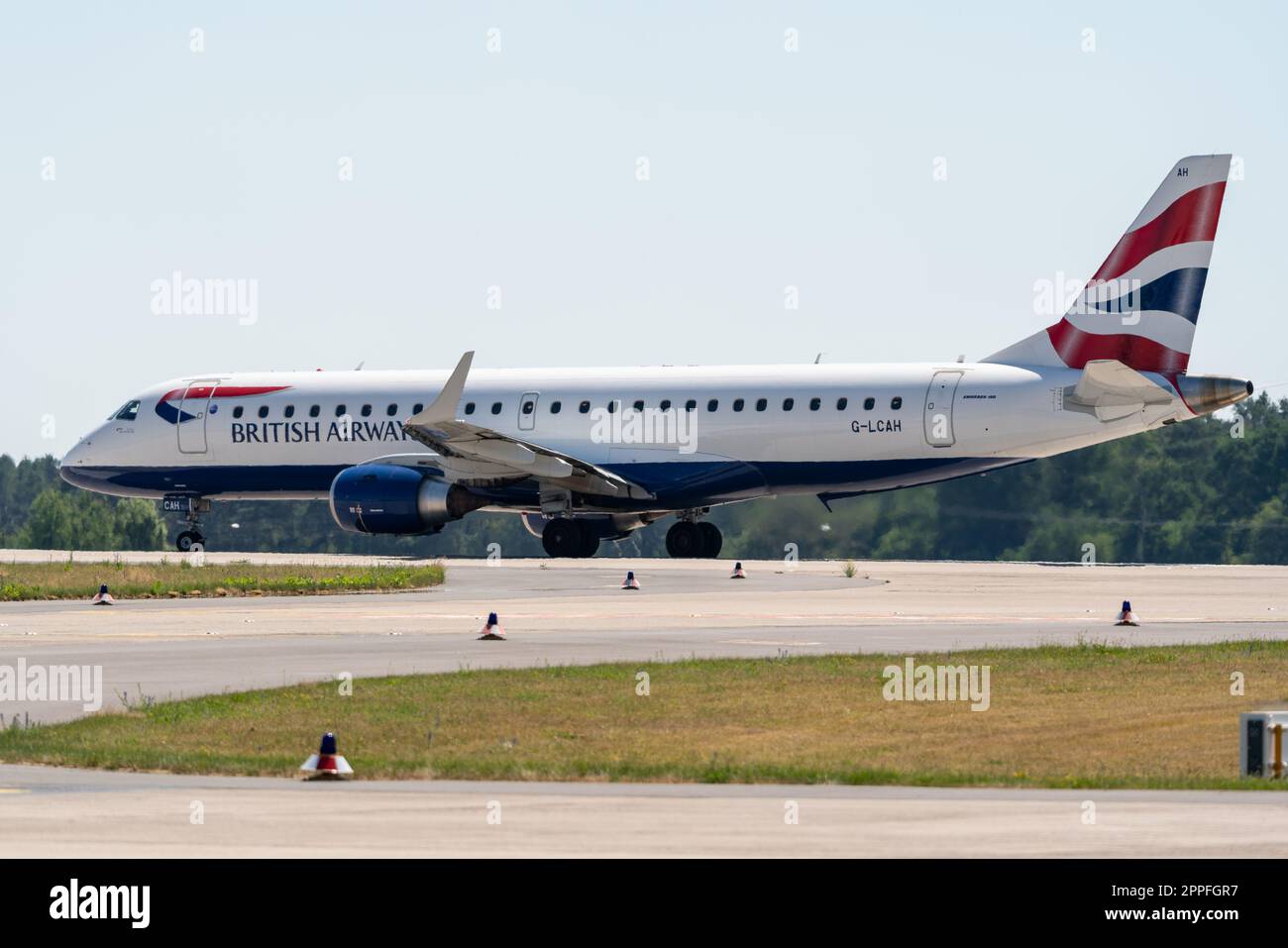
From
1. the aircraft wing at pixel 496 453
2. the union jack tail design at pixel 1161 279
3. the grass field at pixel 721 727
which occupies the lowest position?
the grass field at pixel 721 727

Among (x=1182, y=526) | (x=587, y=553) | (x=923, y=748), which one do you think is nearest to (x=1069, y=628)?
(x=923, y=748)

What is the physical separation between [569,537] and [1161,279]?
14.4m

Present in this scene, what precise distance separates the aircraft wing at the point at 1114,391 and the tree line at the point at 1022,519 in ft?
38.7

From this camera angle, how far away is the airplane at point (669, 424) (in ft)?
140

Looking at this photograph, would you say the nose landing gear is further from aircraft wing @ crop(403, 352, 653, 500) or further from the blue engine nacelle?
aircraft wing @ crop(403, 352, 653, 500)

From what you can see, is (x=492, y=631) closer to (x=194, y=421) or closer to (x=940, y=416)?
(x=940, y=416)

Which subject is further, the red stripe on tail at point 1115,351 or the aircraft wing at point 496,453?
the aircraft wing at point 496,453

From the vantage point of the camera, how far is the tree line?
59.1 m

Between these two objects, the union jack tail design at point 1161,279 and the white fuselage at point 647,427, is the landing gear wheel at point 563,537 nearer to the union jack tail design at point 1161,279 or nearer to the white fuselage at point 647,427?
the white fuselage at point 647,427

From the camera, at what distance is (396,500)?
45.9 m

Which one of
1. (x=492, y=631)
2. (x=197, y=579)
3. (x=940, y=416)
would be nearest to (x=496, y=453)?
(x=197, y=579)

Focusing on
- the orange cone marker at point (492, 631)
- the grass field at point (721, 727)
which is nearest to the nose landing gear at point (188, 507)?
the orange cone marker at point (492, 631)

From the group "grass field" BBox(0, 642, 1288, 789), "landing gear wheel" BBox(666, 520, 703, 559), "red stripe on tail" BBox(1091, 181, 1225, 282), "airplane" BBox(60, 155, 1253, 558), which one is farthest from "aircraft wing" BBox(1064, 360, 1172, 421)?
"grass field" BBox(0, 642, 1288, 789)

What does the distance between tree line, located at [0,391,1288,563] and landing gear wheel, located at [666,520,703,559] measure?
4.91 m
